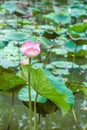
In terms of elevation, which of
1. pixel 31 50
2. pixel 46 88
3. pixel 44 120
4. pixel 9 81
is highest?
pixel 31 50

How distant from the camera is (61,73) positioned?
2.77m

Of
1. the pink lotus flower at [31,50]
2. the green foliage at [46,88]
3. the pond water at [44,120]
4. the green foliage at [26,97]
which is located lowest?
the pond water at [44,120]

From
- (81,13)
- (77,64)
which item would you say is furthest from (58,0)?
(77,64)

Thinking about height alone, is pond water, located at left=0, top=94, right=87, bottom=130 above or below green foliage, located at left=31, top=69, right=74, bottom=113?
below

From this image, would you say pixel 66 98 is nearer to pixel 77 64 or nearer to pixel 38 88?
pixel 38 88

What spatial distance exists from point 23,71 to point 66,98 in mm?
189

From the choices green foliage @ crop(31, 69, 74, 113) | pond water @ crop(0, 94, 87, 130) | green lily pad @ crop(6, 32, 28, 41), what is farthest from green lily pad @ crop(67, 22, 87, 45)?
green foliage @ crop(31, 69, 74, 113)

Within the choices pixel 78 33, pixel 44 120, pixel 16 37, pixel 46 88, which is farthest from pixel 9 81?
pixel 78 33

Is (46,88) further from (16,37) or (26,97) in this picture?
(16,37)

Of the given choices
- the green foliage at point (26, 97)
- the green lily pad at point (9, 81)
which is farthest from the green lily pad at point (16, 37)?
the green foliage at point (26, 97)

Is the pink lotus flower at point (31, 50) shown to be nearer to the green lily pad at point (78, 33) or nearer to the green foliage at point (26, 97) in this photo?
the green foliage at point (26, 97)

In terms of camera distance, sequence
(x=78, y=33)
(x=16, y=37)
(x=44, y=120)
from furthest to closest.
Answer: (x=78, y=33)
(x=16, y=37)
(x=44, y=120)

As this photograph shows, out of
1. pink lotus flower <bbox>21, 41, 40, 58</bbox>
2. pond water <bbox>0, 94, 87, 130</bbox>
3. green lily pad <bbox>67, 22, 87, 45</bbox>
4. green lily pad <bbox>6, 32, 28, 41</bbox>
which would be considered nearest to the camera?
pink lotus flower <bbox>21, 41, 40, 58</bbox>

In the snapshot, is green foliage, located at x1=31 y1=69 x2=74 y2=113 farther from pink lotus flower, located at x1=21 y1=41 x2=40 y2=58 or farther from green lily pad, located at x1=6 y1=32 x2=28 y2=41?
green lily pad, located at x1=6 y1=32 x2=28 y2=41
